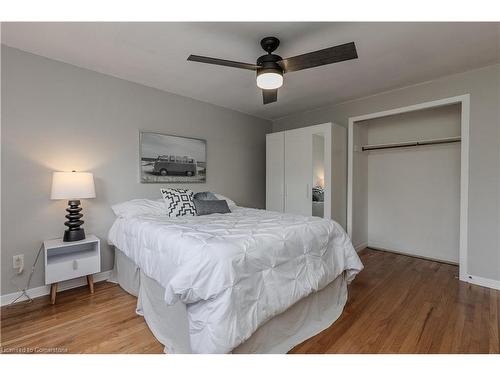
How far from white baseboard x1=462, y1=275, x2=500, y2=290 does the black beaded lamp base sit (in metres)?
4.24

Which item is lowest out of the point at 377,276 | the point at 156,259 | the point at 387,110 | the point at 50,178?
the point at 377,276

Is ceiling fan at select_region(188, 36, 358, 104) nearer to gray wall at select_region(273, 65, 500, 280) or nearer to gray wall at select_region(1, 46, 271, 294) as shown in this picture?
gray wall at select_region(1, 46, 271, 294)

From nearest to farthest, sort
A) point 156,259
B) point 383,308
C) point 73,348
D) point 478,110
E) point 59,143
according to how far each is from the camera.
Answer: point 73,348 < point 156,259 < point 383,308 < point 59,143 < point 478,110

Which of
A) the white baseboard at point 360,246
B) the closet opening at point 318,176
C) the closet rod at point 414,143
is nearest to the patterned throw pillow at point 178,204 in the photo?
the closet opening at point 318,176

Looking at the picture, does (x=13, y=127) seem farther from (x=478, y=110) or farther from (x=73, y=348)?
(x=478, y=110)

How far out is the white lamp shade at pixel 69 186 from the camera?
2.23 metres

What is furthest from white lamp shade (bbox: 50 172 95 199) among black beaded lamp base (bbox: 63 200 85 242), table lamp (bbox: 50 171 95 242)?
black beaded lamp base (bbox: 63 200 85 242)

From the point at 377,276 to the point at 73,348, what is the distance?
3028mm

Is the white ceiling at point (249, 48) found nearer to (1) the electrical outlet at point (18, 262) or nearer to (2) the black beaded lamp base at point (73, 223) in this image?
(2) the black beaded lamp base at point (73, 223)

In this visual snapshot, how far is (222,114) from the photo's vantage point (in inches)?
158

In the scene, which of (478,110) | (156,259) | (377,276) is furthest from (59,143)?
(478,110)

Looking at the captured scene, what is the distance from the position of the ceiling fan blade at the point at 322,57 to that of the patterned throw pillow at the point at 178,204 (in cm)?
176

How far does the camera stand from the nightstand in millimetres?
2178

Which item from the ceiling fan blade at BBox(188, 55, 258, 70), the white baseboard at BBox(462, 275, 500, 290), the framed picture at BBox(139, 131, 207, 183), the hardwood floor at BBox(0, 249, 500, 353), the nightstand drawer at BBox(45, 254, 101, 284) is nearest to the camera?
the hardwood floor at BBox(0, 249, 500, 353)
